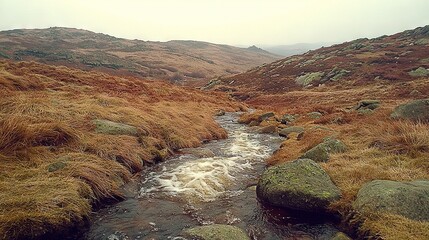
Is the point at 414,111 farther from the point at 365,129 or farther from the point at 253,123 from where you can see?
the point at 253,123

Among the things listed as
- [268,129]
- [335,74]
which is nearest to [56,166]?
[268,129]

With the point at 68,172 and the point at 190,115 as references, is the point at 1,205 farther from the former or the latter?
the point at 190,115

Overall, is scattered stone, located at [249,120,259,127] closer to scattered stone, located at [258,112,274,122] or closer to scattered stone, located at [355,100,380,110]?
scattered stone, located at [258,112,274,122]

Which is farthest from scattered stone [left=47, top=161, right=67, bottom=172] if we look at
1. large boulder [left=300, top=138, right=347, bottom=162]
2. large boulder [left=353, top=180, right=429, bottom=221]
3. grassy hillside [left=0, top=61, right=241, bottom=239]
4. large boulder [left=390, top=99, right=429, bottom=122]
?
large boulder [left=390, top=99, right=429, bottom=122]

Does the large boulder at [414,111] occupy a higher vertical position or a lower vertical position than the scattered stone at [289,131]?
higher

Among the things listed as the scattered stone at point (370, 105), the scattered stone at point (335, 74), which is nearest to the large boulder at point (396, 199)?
the scattered stone at point (370, 105)

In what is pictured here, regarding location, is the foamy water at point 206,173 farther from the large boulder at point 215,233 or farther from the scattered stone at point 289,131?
the scattered stone at point 289,131

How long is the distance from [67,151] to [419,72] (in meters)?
55.1

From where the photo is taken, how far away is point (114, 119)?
1639cm

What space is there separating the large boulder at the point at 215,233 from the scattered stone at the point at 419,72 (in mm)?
52326

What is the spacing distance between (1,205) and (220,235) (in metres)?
5.19

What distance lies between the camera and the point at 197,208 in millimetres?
9586

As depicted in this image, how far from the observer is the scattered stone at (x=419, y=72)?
4760cm

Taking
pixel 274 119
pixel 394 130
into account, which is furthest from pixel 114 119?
pixel 274 119
